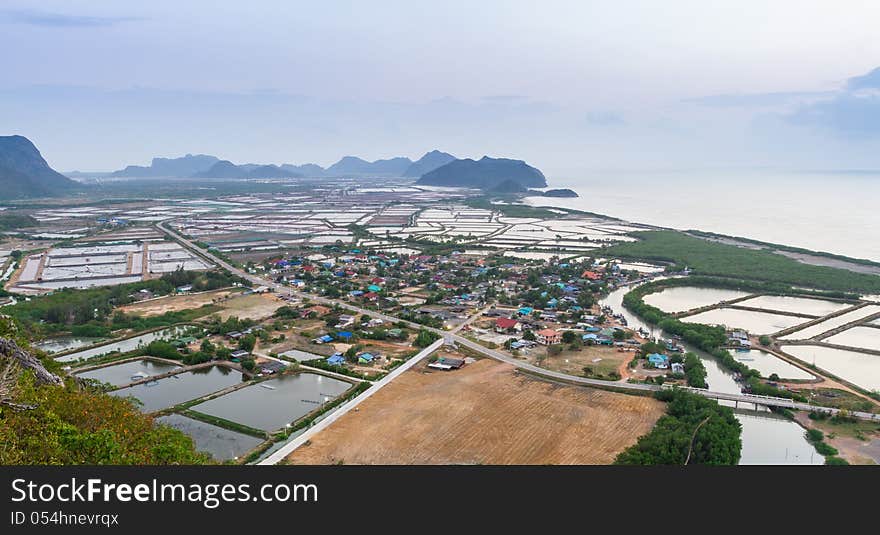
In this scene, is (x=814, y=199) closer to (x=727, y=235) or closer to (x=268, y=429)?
(x=727, y=235)

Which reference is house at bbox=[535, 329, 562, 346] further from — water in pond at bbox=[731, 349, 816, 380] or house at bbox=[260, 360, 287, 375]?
house at bbox=[260, 360, 287, 375]

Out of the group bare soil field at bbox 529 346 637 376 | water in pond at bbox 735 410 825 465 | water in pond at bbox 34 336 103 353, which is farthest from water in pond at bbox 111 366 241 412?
water in pond at bbox 735 410 825 465

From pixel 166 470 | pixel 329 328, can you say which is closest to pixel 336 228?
pixel 329 328

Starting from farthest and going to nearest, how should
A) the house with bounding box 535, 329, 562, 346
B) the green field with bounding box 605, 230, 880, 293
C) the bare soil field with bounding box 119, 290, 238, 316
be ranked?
1. the green field with bounding box 605, 230, 880, 293
2. the bare soil field with bounding box 119, 290, 238, 316
3. the house with bounding box 535, 329, 562, 346

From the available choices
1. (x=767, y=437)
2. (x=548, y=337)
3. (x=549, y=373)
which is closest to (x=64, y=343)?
(x=549, y=373)

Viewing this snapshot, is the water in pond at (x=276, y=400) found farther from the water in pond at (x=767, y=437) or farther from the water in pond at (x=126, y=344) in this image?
the water in pond at (x=767, y=437)

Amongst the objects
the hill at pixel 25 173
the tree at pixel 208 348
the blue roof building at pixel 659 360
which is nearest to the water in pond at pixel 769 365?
the blue roof building at pixel 659 360
